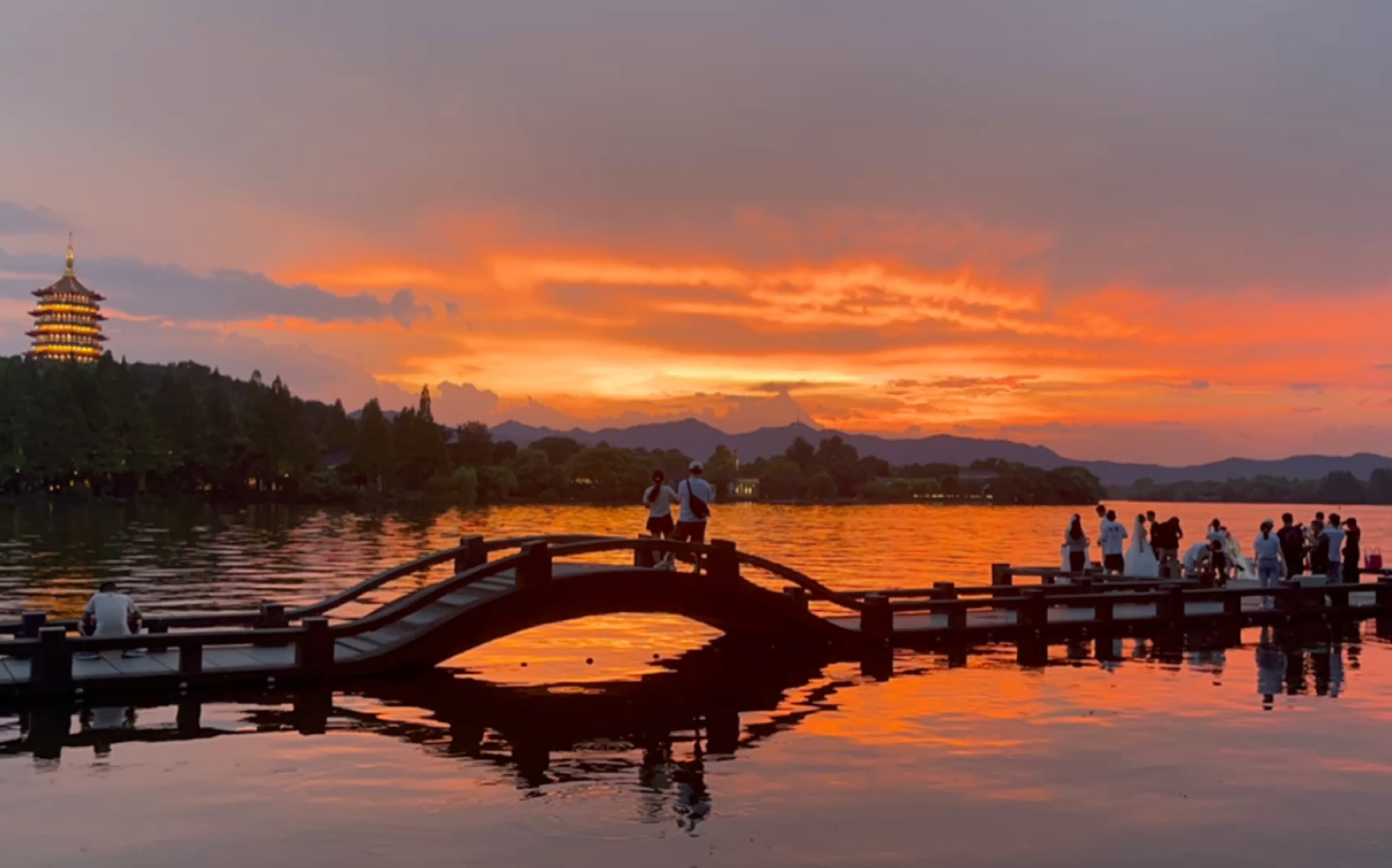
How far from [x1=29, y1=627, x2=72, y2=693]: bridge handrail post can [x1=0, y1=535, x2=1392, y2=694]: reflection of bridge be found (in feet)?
0.06

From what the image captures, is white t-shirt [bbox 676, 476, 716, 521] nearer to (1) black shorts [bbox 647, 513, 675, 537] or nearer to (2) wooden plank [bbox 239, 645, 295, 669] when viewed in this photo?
(1) black shorts [bbox 647, 513, 675, 537]

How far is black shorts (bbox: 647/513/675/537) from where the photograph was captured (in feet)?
78.0

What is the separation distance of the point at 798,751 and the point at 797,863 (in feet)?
15.2

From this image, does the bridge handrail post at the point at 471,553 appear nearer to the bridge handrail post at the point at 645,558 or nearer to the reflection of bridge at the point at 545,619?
the reflection of bridge at the point at 545,619

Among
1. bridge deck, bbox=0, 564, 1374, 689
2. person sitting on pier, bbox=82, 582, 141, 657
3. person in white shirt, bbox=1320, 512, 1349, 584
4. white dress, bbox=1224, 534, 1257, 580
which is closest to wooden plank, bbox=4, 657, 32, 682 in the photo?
bridge deck, bbox=0, 564, 1374, 689

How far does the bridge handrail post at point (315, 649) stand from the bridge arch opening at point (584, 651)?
2.86 metres

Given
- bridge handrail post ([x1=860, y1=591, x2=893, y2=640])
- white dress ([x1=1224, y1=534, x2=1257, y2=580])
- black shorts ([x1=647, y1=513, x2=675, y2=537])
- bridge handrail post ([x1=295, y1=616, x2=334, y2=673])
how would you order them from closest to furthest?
bridge handrail post ([x1=295, y1=616, x2=334, y2=673]), black shorts ([x1=647, y1=513, x2=675, y2=537]), bridge handrail post ([x1=860, y1=591, x2=893, y2=640]), white dress ([x1=1224, y1=534, x2=1257, y2=580])

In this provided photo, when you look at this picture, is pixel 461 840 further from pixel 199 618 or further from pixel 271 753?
pixel 199 618

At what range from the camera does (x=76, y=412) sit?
409 ft

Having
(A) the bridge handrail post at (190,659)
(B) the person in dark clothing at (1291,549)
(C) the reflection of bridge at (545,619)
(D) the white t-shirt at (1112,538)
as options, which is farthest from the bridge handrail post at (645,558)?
(B) the person in dark clothing at (1291,549)

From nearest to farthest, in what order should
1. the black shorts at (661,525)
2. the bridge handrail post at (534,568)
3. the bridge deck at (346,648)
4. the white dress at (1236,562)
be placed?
the bridge deck at (346,648) → the bridge handrail post at (534,568) → the black shorts at (661,525) → the white dress at (1236,562)

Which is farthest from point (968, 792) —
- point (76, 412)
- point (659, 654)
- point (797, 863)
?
point (76, 412)

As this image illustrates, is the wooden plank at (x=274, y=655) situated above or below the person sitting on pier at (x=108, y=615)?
below

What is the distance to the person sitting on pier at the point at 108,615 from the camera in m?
18.9
